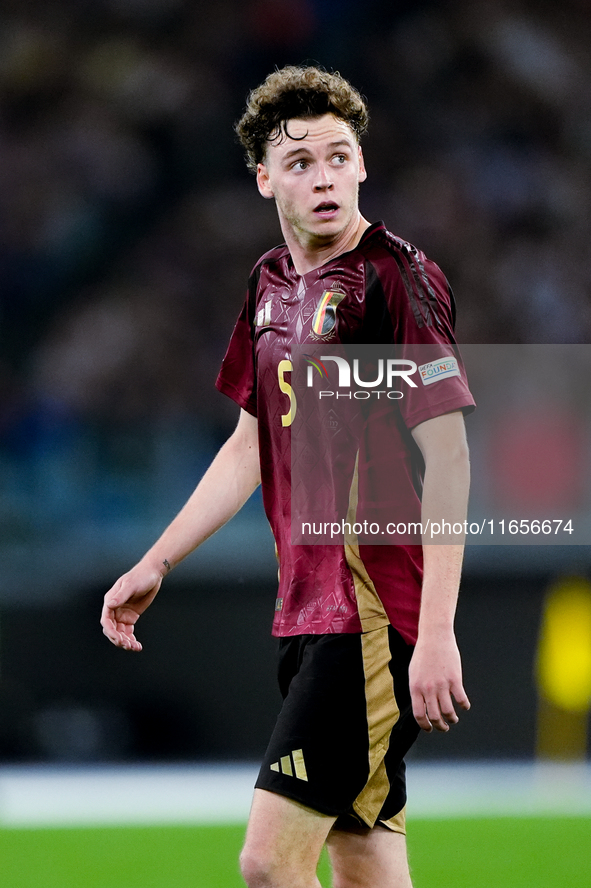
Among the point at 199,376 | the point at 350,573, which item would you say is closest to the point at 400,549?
the point at 350,573

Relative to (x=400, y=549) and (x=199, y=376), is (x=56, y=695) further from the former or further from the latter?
(x=400, y=549)

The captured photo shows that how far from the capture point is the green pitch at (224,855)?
3.80 m

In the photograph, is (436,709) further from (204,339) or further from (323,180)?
(204,339)

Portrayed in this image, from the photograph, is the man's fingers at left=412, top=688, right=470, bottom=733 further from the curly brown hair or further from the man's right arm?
the curly brown hair

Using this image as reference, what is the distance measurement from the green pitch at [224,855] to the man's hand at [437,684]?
192cm

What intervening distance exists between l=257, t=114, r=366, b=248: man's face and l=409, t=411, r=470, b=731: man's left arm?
1.73 ft

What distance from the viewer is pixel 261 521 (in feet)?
20.9

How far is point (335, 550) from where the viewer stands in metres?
2.29

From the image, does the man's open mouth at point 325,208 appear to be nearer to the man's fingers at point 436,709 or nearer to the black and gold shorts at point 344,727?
the black and gold shorts at point 344,727

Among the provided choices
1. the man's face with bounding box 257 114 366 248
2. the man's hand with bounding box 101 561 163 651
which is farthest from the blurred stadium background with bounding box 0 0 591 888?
the man's face with bounding box 257 114 366 248

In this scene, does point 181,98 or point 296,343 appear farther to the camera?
point 181,98

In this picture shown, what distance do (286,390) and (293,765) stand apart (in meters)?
0.80

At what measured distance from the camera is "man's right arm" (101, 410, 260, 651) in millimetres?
2529

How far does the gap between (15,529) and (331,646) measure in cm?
428
